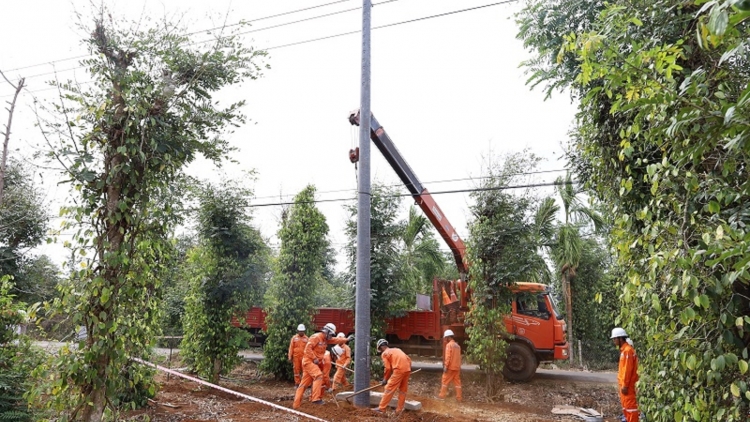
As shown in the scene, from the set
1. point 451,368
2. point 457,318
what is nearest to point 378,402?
point 451,368

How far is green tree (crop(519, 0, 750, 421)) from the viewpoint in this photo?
2995 mm

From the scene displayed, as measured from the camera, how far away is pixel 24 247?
15.2 m

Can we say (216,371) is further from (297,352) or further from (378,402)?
(378,402)

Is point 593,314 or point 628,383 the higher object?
point 593,314

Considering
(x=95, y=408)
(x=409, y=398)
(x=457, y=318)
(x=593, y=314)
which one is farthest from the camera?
(x=593, y=314)

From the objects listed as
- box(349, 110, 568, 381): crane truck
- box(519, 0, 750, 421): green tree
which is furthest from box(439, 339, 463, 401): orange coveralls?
box(519, 0, 750, 421): green tree

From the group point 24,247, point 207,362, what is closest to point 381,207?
point 207,362

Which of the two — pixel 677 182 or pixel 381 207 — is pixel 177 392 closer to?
pixel 381 207

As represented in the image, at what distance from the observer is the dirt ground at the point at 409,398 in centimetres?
908

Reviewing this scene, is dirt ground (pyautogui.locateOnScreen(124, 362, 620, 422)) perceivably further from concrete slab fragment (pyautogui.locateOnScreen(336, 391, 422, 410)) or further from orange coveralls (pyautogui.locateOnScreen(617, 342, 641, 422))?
orange coveralls (pyautogui.locateOnScreen(617, 342, 641, 422))

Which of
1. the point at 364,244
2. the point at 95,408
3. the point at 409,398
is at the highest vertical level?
the point at 364,244

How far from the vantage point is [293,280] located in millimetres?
14266

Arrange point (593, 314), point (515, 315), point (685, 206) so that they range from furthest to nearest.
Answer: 1. point (593, 314)
2. point (515, 315)
3. point (685, 206)

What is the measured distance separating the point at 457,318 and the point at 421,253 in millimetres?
5316
